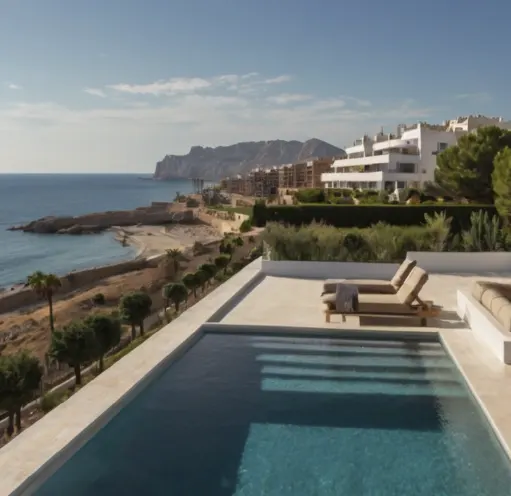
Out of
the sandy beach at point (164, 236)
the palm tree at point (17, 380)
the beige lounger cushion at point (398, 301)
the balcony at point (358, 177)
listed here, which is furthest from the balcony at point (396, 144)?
the palm tree at point (17, 380)

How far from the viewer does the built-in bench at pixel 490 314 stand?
7078 millimetres

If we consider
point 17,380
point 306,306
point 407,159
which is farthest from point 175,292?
point 407,159

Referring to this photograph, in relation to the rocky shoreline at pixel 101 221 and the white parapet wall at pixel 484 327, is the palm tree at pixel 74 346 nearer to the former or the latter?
the white parapet wall at pixel 484 327

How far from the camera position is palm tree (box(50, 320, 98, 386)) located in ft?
28.3

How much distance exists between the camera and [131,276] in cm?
3516

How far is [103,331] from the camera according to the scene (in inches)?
372

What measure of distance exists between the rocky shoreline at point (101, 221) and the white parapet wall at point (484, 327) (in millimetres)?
69383

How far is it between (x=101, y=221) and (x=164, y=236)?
61.2 ft

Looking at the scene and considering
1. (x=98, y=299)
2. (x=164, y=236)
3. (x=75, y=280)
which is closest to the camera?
(x=98, y=299)

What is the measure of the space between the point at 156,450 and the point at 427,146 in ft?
167

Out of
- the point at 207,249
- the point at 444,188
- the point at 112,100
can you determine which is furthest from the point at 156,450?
the point at 207,249

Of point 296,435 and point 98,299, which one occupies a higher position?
point 296,435

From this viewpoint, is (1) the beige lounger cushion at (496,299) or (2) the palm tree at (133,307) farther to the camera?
(2) the palm tree at (133,307)

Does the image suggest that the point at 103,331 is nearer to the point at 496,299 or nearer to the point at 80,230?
the point at 496,299
